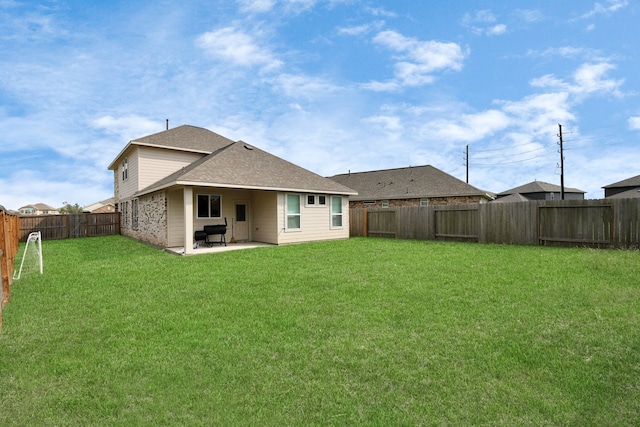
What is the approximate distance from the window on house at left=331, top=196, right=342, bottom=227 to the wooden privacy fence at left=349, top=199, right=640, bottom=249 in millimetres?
2389

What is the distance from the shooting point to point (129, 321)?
5039 millimetres

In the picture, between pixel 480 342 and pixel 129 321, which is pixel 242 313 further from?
pixel 480 342

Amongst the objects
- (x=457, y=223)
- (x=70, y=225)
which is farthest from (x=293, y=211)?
(x=70, y=225)

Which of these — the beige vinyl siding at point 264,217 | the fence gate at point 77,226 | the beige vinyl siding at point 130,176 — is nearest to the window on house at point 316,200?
the beige vinyl siding at point 264,217

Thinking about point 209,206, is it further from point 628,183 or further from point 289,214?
point 628,183

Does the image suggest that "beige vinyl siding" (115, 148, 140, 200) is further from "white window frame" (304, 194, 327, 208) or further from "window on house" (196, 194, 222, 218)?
"white window frame" (304, 194, 327, 208)

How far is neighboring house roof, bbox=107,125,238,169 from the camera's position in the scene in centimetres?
1834

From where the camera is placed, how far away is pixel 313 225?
1666cm

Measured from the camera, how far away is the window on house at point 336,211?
17625 mm

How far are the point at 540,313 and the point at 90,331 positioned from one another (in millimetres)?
6828

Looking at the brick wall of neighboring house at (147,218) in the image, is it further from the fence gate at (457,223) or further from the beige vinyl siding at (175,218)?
the fence gate at (457,223)

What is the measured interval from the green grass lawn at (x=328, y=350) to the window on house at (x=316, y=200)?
29.6 ft

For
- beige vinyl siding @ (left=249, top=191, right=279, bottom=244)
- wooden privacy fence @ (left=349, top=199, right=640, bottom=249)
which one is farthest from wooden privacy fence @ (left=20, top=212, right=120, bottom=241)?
wooden privacy fence @ (left=349, top=199, right=640, bottom=249)

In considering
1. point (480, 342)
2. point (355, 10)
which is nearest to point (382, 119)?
point (355, 10)
